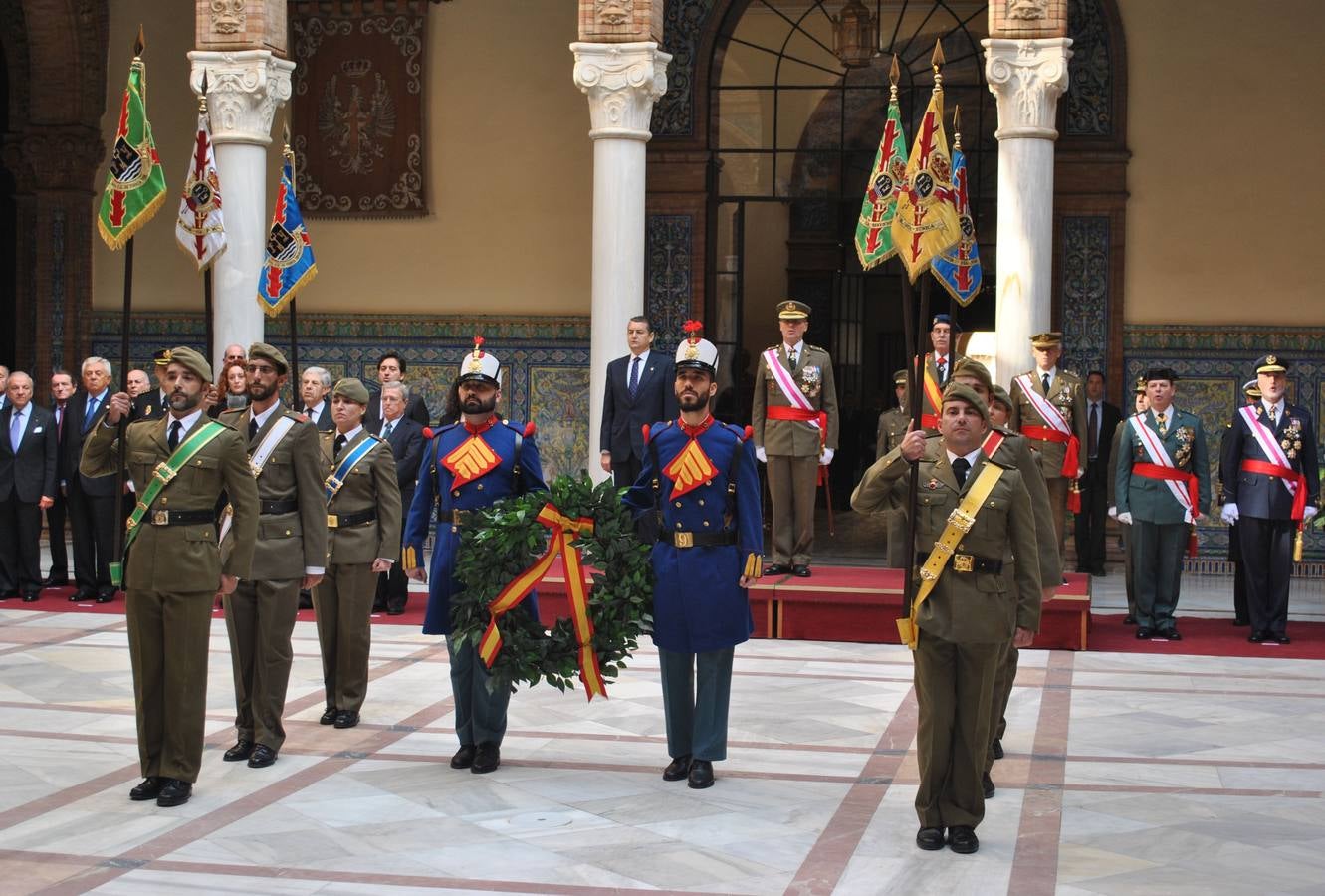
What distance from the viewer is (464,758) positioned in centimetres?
656

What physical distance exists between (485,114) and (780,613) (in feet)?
20.7

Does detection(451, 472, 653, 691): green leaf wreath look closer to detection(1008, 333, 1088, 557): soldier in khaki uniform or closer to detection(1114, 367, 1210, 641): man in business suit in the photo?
detection(1008, 333, 1088, 557): soldier in khaki uniform

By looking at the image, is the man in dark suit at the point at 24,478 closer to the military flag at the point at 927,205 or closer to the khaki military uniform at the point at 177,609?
the khaki military uniform at the point at 177,609

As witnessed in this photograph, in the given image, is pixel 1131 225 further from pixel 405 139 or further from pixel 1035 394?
pixel 405 139

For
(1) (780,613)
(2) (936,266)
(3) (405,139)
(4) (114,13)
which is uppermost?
(4) (114,13)

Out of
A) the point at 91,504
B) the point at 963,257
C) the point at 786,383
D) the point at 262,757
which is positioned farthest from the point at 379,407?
the point at 262,757

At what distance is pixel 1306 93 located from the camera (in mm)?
13312

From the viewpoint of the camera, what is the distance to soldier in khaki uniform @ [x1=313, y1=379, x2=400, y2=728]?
736cm

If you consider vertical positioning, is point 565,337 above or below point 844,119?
below

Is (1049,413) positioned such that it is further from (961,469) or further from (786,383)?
(961,469)

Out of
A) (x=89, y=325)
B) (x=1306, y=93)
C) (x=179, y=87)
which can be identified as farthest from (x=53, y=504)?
(x=1306, y=93)

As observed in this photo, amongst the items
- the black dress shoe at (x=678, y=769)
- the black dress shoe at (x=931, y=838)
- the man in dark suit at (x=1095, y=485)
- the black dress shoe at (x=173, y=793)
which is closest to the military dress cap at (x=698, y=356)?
the black dress shoe at (x=678, y=769)

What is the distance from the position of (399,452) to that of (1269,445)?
514cm

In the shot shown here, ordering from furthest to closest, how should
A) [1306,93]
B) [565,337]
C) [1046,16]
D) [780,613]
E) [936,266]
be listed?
[565,337] < [1306,93] < [1046,16] < [780,613] < [936,266]
